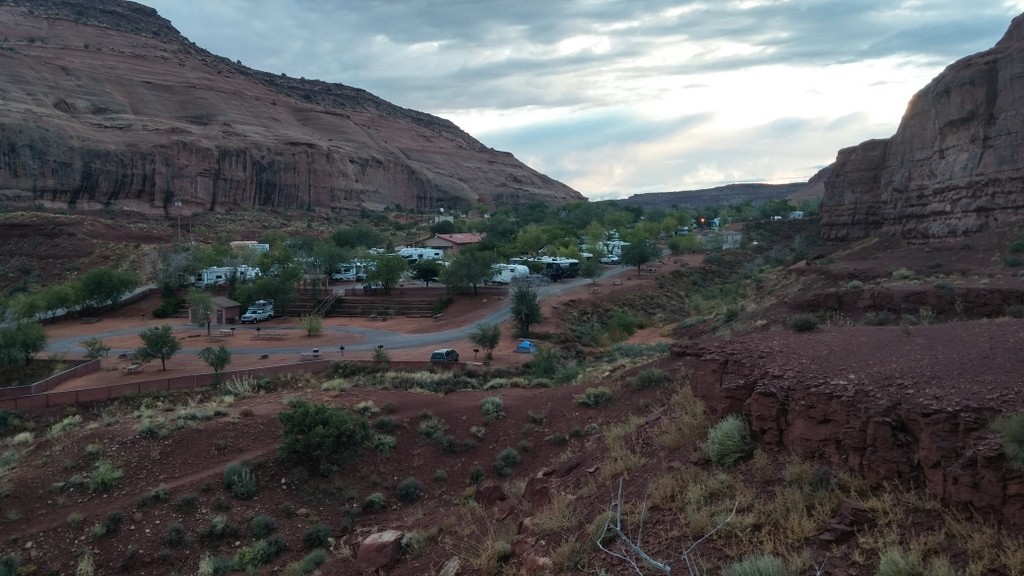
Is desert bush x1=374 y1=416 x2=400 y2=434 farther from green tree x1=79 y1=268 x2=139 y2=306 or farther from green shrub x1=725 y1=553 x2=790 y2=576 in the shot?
green tree x1=79 y1=268 x2=139 y2=306

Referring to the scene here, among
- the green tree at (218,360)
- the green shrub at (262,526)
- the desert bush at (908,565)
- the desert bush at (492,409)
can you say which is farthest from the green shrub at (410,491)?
the green tree at (218,360)

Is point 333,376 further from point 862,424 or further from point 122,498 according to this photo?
point 862,424

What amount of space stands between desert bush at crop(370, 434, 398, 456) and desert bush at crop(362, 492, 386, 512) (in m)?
2.10

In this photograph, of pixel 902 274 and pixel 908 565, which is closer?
pixel 908 565

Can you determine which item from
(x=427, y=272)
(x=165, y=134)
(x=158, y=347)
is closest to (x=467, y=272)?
(x=427, y=272)

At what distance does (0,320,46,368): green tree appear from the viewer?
98.4 ft

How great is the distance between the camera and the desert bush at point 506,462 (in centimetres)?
1586

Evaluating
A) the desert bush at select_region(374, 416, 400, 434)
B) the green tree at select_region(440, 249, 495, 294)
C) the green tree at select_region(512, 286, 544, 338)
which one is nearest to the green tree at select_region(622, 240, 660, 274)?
the green tree at select_region(440, 249, 495, 294)

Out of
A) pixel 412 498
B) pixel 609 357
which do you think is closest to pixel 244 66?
pixel 609 357

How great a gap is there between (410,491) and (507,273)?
3449 cm

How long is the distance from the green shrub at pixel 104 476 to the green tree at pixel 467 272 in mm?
29635

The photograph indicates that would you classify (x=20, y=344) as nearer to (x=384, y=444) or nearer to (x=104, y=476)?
(x=104, y=476)

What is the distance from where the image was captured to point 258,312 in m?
43.4

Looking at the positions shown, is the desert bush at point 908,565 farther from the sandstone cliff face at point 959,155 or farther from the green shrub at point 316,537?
the sandstone cliff face at point 959,155
